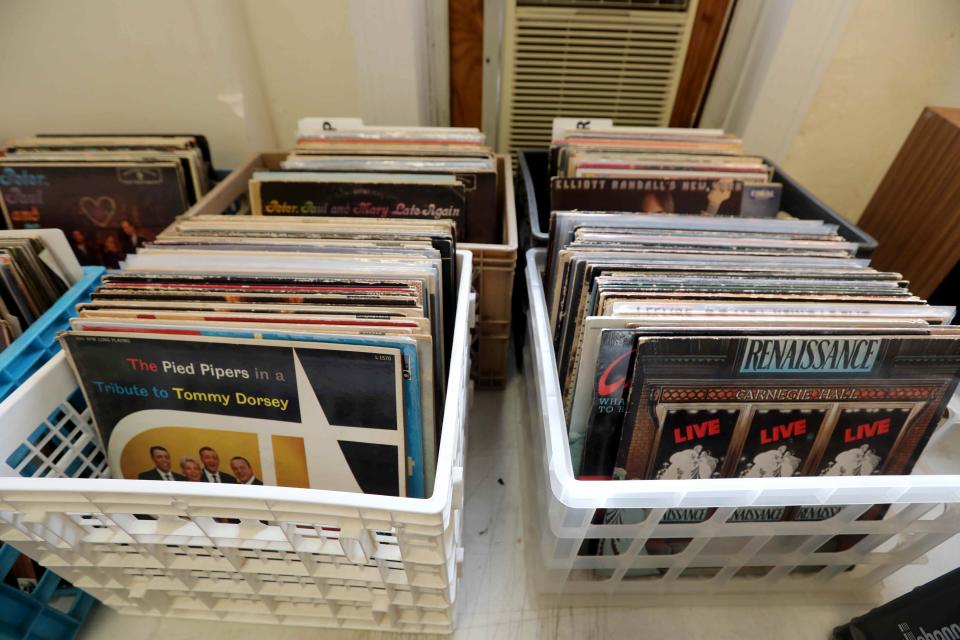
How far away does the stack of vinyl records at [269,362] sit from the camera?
0.53 m

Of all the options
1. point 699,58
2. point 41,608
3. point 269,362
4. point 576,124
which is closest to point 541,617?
point 269,362

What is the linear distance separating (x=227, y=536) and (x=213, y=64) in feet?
2.87

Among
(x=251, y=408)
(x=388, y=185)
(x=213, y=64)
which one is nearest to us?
(x=251, y=408)

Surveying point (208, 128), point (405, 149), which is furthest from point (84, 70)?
point (405, 149)

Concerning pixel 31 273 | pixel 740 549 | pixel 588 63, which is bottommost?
pixel 740 549

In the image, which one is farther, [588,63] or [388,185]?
[588,63]

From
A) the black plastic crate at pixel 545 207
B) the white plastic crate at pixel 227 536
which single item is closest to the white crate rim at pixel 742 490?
the white plastic crate at pixel 227 536

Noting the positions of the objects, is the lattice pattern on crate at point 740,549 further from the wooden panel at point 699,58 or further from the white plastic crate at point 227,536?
the wooden panel at point 699,58

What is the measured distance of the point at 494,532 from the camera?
29.6 inches

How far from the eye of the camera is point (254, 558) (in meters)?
0.51

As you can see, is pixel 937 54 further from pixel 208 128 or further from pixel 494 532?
pixel 208 128

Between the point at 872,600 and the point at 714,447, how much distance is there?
358 mm

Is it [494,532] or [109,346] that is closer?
[109,346]

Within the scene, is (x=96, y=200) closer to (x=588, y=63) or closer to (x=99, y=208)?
(x=99, y=208)
